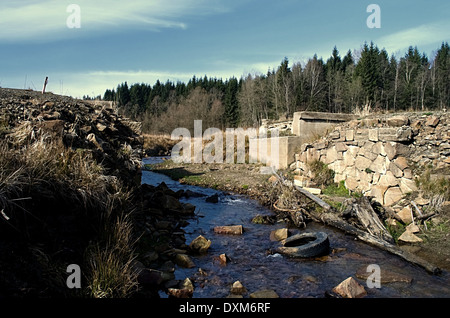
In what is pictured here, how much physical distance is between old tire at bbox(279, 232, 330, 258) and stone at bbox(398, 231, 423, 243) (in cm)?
171

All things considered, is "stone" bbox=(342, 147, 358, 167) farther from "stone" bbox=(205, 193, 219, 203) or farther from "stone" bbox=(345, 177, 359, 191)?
"stone" bbox=(205, 193, 219, 203)

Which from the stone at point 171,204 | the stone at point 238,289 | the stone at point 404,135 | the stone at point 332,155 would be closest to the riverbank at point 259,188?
the stone at point 332,155

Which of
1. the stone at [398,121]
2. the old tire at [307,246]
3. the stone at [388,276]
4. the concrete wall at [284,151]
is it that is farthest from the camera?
the concrete wall at [284,151]

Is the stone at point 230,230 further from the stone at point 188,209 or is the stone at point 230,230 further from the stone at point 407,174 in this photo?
the stone at point 407,174

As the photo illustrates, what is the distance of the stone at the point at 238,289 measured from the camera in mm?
4721

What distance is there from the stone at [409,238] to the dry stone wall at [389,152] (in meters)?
1.84

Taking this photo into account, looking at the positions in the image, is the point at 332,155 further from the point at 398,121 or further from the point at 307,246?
the point at 307,246

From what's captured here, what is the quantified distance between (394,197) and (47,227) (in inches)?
330

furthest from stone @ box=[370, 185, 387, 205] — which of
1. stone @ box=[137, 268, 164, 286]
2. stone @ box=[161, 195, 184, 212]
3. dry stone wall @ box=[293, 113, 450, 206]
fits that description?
stone @ box=[137, 268, 164, 286]

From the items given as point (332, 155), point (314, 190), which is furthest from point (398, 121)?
point (314, 190)

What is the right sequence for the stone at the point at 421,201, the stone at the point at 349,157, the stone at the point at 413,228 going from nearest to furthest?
the stone at the point at 413,228
the stone at the point at 421,201
the stone at the point at 349,157

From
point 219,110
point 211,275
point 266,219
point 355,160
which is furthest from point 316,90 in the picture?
→ point 211,275
